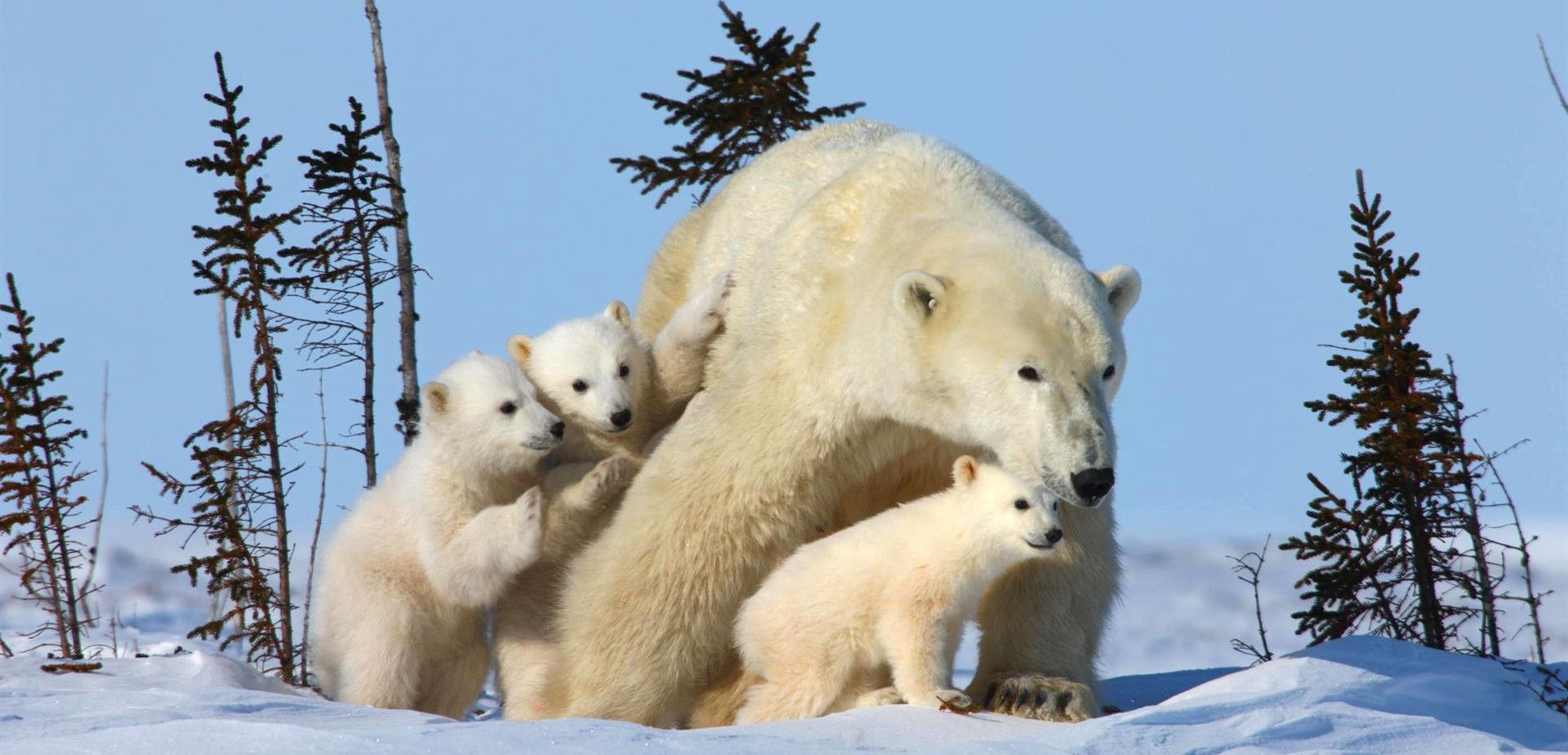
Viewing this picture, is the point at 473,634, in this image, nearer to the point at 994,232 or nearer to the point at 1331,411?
the point at 994,232

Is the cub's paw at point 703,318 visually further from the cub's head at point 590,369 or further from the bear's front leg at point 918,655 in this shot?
the bear's front leg at point 918,655

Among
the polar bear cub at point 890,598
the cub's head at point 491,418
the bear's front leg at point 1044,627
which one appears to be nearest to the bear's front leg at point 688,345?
the cub's head at point 491,418

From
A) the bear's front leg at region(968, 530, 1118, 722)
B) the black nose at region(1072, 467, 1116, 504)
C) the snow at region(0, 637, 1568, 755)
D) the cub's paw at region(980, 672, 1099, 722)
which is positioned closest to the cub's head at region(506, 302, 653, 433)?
the snow at region(0, 637, 1568, 755)

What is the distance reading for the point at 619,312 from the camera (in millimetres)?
7590

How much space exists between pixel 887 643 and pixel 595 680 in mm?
1403

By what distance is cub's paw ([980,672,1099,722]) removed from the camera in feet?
19.7

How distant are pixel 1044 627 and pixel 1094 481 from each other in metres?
1.13

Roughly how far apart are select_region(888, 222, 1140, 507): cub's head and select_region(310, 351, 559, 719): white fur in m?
1.82

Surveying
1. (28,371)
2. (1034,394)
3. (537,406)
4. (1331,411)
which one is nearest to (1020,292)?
(1034,394)

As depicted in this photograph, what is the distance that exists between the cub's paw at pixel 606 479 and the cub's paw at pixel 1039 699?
179 centimetres

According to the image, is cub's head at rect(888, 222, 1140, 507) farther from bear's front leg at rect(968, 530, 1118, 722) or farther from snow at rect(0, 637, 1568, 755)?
snow at rect(0, 637, 1568, 755)

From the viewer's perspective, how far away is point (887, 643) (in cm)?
595

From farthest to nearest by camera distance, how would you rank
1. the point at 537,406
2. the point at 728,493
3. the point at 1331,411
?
the point at 1331,411, the point at 537,406, the point at 728,493

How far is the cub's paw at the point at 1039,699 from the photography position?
19.7 feet
